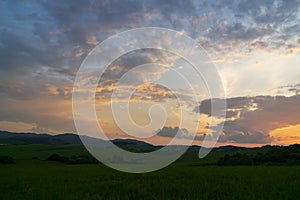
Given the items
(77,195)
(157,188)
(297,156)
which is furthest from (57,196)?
(297,156)

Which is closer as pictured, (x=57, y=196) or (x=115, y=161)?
(x=57, y=196)

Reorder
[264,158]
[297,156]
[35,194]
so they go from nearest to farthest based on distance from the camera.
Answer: [35,194] < [297,156] < [264,158]

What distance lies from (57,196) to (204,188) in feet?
27.6

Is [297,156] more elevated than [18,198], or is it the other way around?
[297,156]

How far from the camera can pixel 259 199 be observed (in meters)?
15.5

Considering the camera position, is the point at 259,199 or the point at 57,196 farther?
the point at 57,196

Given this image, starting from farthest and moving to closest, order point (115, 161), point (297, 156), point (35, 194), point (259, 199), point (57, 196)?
1. point (115, 161)
2. point (297, 156)
3. point (35, 194)
4. point (57, 196)
5. point (259, 199)

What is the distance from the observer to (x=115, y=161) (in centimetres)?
7275

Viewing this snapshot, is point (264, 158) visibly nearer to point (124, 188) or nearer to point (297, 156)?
point (297, 156)

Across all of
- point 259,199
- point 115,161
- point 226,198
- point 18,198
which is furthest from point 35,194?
point 115,161

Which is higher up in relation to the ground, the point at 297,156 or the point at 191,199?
the point at 297,156

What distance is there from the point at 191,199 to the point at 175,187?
3.92 m

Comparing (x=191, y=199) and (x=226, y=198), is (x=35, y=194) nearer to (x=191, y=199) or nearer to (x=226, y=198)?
(x=191, y=199)

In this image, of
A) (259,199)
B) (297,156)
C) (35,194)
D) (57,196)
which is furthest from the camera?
(297,156)
